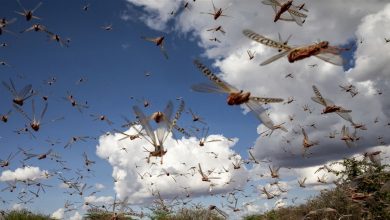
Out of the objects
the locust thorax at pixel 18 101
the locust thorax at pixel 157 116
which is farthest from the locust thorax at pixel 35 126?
the locust thorax at pixel 157 116

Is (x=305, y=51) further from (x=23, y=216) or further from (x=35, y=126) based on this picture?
(x=23, y=216)

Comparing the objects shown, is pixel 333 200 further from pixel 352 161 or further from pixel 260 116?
pixel 260 116

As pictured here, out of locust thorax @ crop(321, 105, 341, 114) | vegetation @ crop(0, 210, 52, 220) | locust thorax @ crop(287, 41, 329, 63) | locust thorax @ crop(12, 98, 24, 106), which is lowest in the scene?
locust thorax @ crop(287, 41, 329, 63)

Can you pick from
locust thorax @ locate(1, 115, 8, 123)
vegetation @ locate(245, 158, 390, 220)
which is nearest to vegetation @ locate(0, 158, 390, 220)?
vegetation @ locate(245, 158, 390, 220)

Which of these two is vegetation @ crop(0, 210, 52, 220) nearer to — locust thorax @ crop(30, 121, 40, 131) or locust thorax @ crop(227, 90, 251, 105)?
locust thorax @ crop(30, 121, 40, 131)

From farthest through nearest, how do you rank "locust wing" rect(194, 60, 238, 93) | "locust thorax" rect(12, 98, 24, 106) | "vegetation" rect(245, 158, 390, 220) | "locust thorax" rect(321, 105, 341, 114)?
"vegetation" rect(245, 158, 390, 220) → "locust thorax" rect(12, 98, 24, 106) → "locust thorax" rect(321, 105, 341, 114) → "locust wing" rect(194, 60, 238, 93)

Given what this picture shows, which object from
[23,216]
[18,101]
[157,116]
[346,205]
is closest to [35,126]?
[18,101]

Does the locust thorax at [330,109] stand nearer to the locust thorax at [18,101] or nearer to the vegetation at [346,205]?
the locust thorax at [18,101]

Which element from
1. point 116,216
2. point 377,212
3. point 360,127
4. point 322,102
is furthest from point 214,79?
point 377,212
